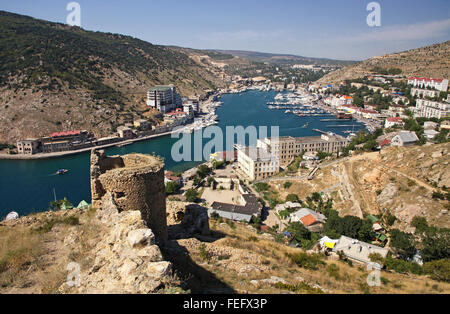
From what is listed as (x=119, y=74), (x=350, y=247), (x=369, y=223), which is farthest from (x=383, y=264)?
(x=119, y=74)

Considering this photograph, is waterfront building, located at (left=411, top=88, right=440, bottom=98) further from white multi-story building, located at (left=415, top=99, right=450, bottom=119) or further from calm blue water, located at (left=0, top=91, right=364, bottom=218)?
calm blue water, located at (left=0, top=91, right=364, bottom=218)

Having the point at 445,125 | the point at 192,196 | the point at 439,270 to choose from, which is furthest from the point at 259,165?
the point at 445,125

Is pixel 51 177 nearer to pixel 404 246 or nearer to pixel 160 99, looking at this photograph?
pixel 404 246

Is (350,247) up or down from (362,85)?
down

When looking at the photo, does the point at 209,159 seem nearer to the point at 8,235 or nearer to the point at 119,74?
the point at 8,235

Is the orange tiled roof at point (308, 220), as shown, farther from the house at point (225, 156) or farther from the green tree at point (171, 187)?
the house at point (225, 156)
